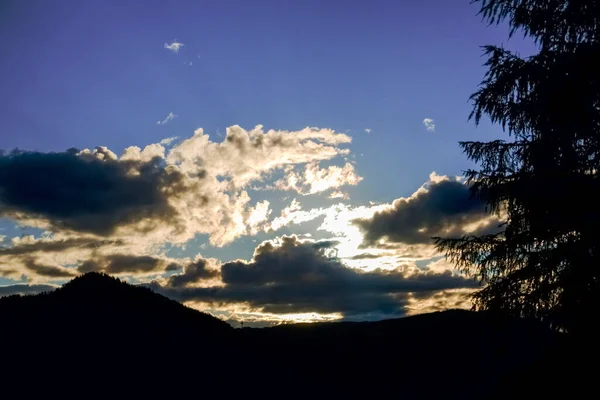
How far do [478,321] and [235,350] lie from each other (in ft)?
48.4

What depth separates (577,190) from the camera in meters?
9.96

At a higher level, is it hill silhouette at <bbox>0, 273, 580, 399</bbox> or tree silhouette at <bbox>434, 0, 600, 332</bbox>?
tree silhouette at <bbox>434, 0, 600, 332</bbox>

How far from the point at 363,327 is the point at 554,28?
26311mm

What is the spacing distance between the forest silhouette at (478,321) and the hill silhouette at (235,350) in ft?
0.24

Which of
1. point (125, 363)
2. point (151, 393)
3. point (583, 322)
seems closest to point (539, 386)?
point (583, 322)

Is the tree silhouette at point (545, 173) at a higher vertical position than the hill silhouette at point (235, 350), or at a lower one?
higher

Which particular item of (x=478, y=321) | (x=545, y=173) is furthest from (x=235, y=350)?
(x=545, y=173)

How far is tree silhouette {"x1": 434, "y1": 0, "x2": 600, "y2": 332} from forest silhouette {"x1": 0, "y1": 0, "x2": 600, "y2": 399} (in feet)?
0.08

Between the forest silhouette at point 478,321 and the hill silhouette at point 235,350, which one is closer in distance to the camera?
the forest silhouette at point 478,321

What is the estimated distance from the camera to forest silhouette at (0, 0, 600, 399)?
9.95 metres

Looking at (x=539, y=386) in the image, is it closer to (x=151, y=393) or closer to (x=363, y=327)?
(x=151, y=393)

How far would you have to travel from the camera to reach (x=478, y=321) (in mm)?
11539

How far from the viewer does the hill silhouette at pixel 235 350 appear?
1747 cm

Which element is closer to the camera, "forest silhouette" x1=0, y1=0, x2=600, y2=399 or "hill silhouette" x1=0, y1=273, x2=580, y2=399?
"forest silhouette" x1=0, y1=0, x2=600, y2=399
